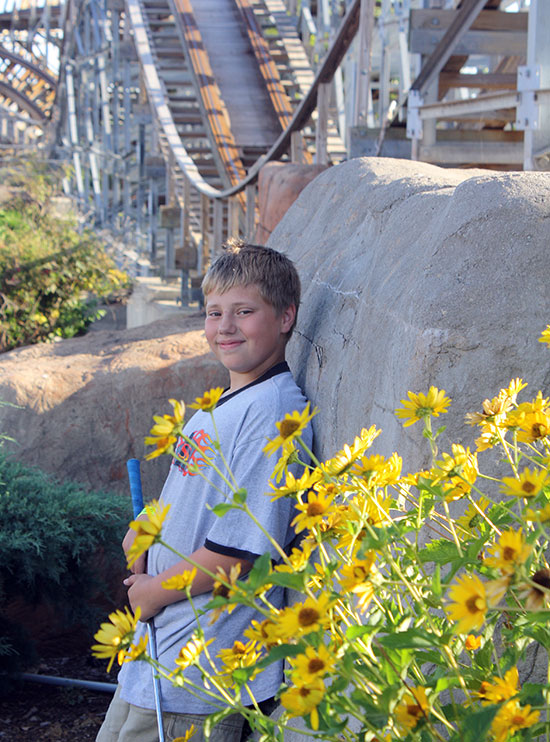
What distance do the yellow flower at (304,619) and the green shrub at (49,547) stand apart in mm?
2093

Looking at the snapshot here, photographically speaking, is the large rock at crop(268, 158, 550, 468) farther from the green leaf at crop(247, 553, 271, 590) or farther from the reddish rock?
the reddish rock

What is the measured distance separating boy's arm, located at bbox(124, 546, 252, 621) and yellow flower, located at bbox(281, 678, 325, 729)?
829mm

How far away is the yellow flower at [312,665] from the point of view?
0.79m

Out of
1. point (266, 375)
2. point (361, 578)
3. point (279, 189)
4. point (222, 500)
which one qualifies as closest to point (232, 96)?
point (279, 189)

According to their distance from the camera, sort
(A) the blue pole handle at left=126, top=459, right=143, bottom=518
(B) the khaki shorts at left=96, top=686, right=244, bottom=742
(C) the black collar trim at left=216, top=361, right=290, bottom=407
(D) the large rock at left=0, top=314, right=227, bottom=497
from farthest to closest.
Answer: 1. (D) the large rock at left=0, top=314, right=227, bottom=497
2. (A) the blue pole handle at left=126, top=459, right=143, bottom=518
3. (C) the black collar trim at left=216, top=361, right=290, bottom=407
4. (B) the khaki shorts at left=96, top=686, right=244, bottom=742

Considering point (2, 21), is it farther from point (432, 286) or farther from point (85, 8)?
point (432, 286)

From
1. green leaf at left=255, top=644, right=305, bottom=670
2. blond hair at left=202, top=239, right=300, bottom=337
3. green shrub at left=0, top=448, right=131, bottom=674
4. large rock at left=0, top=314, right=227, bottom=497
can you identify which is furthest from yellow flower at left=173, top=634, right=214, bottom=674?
large rock at left=0, top=314, right=227, bottom=497

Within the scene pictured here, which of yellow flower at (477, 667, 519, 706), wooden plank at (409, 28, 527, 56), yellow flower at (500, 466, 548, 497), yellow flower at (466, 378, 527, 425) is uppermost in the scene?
wooden plank at (409, 28, 527, 56)

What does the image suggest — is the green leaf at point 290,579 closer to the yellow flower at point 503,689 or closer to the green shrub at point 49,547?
the yellow flower at point 503,689

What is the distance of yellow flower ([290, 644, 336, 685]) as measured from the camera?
794 mm

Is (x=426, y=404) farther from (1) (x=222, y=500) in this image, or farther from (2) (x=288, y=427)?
(1) (x=222, y=500)

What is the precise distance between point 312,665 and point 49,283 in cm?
731

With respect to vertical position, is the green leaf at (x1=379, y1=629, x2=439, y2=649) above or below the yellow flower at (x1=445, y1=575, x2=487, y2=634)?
below

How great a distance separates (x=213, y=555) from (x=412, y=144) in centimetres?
426
